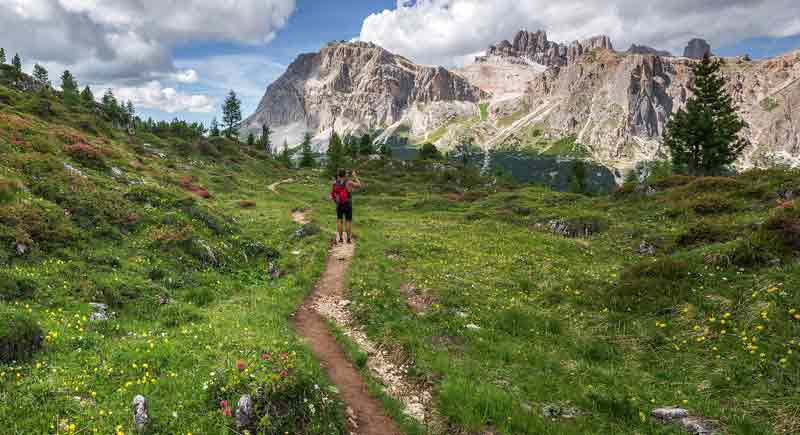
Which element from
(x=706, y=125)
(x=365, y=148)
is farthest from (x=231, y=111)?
(x=706, y=125)

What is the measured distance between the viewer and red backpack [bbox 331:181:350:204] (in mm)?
25500

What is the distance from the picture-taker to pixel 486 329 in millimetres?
14750

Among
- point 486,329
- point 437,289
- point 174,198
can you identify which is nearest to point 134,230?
point 174,198

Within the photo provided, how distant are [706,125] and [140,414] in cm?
8567

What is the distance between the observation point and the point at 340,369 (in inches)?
484

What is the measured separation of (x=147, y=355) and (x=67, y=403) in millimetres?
2345

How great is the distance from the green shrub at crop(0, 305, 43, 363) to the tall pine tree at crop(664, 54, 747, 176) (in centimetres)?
8624

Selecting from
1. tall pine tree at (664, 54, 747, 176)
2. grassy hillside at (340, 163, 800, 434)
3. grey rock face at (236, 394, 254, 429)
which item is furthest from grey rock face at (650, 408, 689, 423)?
tall pine tree at (664, 54, 747, 176)

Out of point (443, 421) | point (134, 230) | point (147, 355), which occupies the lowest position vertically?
point (443, 421)

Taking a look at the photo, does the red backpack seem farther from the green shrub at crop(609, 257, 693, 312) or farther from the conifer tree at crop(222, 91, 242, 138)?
the conifer tree at crop(222, 91, 242, 138)

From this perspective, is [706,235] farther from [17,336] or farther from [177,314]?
[17,336]

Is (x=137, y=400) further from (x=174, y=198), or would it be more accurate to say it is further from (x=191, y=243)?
(x=174, y=198)

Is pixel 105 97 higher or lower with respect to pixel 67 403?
higher

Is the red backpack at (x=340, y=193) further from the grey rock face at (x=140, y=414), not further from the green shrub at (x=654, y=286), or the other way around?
the grey rock face at (x=140, y=414)
